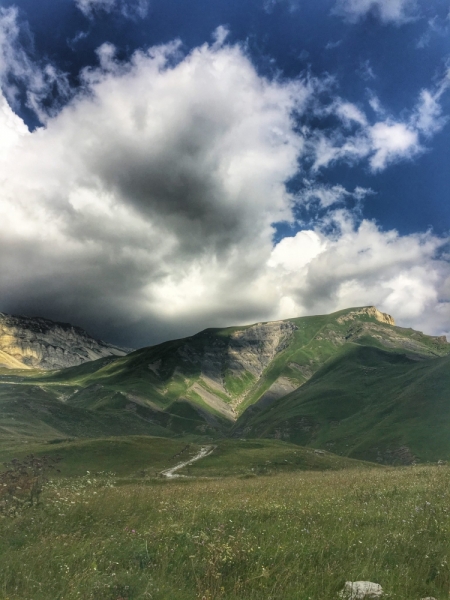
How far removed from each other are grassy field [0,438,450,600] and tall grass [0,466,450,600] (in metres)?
0.03

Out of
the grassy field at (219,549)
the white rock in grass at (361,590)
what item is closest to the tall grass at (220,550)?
the grassy field at (219,549)

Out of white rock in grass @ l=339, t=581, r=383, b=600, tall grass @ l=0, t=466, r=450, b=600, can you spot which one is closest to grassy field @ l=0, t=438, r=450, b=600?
tall grass @ l=0, t=466, r=450, b=600

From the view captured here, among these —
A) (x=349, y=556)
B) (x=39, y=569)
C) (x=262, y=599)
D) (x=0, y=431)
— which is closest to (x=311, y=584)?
(x=262, y=599)

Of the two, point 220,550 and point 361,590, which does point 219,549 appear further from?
point 361,590

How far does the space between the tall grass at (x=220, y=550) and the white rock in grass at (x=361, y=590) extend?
277 mm

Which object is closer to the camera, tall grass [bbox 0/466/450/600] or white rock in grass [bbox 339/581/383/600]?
white rock in grass [bbox 339/581/383/600]

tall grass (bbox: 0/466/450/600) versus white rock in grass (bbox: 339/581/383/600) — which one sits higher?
white rock in grass (bbox: 339/581/383/600)

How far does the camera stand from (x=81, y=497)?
14977 mm

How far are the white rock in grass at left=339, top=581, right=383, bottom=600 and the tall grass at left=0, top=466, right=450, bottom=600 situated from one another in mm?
277

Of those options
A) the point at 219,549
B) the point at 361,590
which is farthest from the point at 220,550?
the point at 361,590

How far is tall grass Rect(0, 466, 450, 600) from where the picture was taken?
8117mm

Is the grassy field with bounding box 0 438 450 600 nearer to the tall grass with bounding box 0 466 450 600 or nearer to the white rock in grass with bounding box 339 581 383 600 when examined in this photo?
the tall grass with bounding box 0 466 450 600

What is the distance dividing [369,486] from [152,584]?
1529 centimetres

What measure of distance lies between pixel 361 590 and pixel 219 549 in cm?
323
